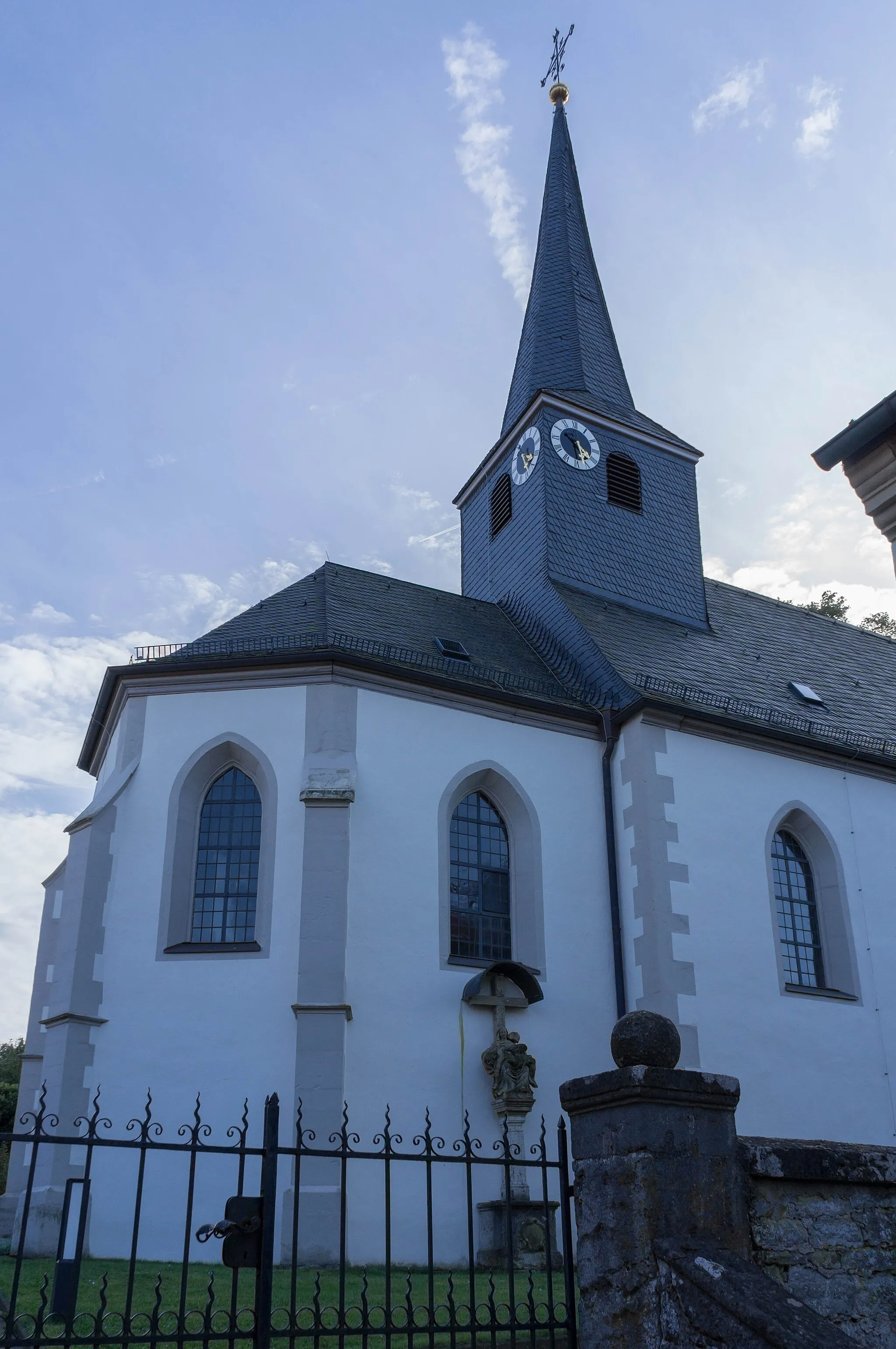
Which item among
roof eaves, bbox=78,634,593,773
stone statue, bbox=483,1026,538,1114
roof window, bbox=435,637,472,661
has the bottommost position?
stone statue, bbox=483,1026,538,1114

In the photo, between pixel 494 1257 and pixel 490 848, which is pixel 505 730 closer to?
pixel 490 848

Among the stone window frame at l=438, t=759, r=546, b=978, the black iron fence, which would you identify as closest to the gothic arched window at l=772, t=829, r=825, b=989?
the stone window frame at l=438, t=759, r=546, b=978

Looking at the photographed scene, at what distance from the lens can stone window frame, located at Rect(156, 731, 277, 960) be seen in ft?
41.1

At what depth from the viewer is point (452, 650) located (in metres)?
16.2

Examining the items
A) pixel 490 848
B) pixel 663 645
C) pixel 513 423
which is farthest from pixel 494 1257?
pixel 513 423

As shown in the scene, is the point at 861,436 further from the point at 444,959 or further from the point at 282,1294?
the point at 444,959

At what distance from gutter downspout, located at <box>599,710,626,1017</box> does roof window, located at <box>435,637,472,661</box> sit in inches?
81.2

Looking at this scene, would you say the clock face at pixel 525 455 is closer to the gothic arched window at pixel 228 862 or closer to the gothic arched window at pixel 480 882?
the gothic arched window at pixel 480 882

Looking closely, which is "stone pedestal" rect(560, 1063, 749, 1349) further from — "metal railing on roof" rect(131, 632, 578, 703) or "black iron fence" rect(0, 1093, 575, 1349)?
"metal railing on roof" rect(131, 632, 578, 703)

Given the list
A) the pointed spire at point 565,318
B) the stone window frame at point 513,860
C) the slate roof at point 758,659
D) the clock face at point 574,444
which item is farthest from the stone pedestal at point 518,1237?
the pointed spire at point 565,318

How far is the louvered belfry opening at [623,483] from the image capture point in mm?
20562

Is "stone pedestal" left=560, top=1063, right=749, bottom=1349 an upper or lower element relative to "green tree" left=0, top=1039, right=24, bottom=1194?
lower

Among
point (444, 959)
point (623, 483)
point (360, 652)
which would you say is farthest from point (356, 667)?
point (623, 483)

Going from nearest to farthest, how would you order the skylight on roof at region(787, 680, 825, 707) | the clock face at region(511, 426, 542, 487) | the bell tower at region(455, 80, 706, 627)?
the skylight on roof at region(787, 680, 825, 707)
the bell tower at region(455, 80, 706, 627)
the clock face at region(511, 426, 542, 487)
